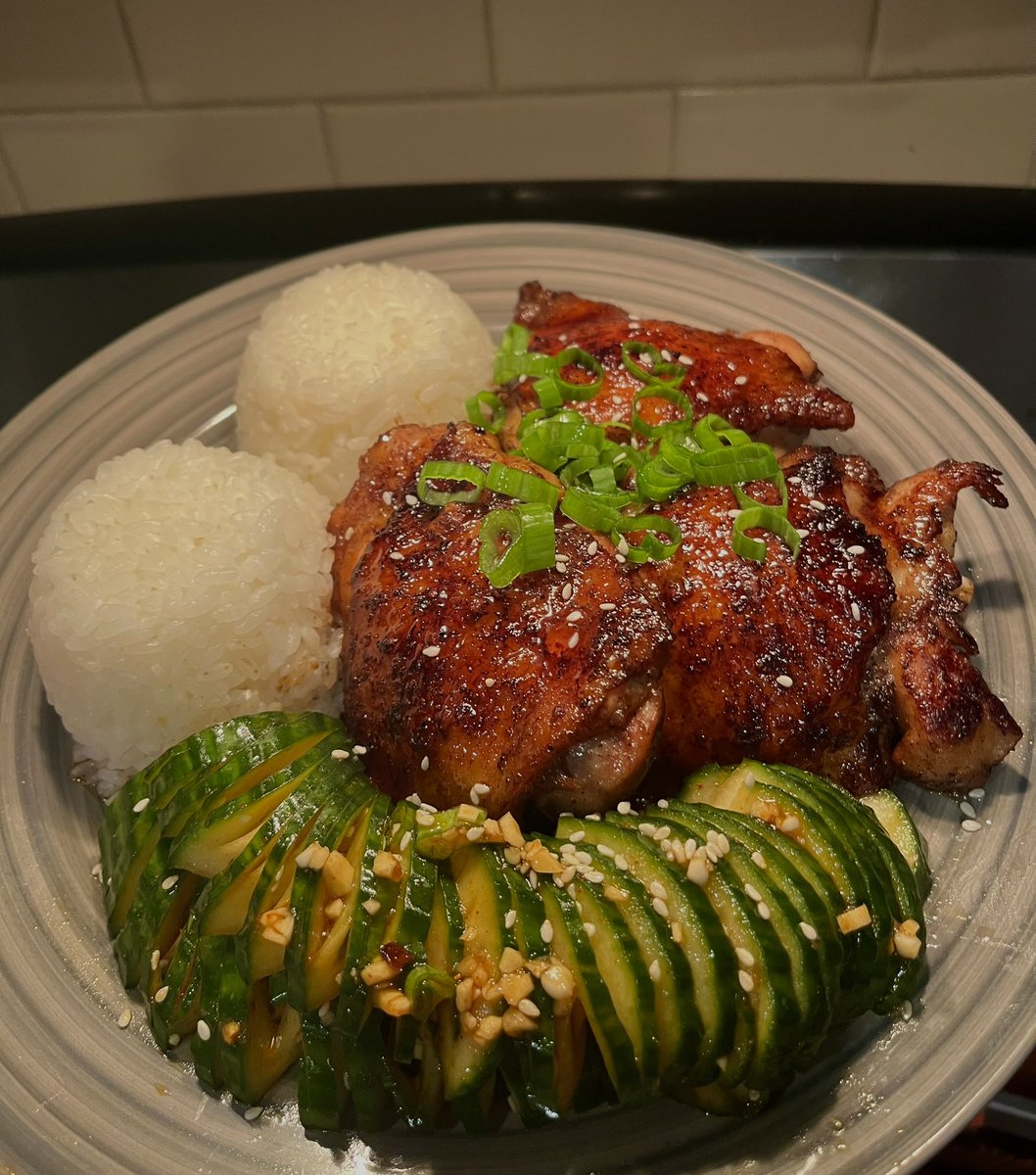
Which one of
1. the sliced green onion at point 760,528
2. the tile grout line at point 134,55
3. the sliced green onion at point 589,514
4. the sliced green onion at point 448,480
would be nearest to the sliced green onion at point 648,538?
the sliced green onion at point 589,514

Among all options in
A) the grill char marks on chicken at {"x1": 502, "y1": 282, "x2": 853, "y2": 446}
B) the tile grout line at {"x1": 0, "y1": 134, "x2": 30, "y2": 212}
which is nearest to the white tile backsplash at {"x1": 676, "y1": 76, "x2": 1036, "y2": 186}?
the grill char marks on chicken at {"x1": 502, "y1": 282, "x2": 853, "y2": 446}

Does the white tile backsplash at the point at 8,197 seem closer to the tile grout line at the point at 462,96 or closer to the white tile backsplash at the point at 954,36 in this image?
the tile grout line at the point at 462,96

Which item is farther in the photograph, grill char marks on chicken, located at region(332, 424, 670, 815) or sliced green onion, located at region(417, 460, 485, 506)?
sliced green onion, located at region(417, 460, 485, 506)

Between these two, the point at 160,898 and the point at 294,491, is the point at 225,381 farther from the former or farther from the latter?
the point at 160,898

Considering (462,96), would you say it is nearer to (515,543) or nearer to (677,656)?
(515,543)

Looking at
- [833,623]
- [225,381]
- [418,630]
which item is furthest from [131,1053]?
[225,381]

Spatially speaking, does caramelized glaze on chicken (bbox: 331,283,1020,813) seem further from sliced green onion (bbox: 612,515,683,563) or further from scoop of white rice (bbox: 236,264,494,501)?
scoop of white rice (bbox: 236,264,494,501)
